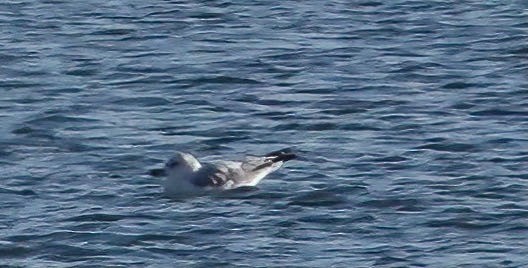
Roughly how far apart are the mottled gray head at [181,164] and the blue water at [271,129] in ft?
1.02

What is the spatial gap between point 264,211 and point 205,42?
8.71 meters

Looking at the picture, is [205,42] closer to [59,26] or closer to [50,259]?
[59,26]

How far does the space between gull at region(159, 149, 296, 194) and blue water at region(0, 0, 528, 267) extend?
0.17 metres

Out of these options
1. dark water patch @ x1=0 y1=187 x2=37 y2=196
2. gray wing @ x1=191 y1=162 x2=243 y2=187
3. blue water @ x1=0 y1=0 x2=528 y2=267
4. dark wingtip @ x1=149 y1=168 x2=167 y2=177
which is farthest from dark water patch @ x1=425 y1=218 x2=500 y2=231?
dark water patch @ x1=0 y1=187 x2=37 y2=196

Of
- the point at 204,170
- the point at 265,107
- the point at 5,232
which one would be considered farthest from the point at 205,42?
the point at 5,232

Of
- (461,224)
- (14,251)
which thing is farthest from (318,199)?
(14,251)

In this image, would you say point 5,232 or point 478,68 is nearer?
point 5,232

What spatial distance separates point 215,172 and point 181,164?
41cm

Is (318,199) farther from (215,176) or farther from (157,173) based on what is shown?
(157,173)

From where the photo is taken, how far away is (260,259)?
19.2m

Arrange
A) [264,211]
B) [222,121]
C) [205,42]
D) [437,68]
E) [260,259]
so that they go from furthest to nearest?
[205,42] < [437,68] < [222,121] < [264,211] < [260,259]

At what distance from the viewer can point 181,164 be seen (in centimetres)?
2206

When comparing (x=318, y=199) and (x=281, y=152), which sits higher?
(x=281, y=152)

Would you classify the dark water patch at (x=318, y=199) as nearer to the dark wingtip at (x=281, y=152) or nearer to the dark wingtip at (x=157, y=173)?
the dark wingtip at (x=281, y=152)
